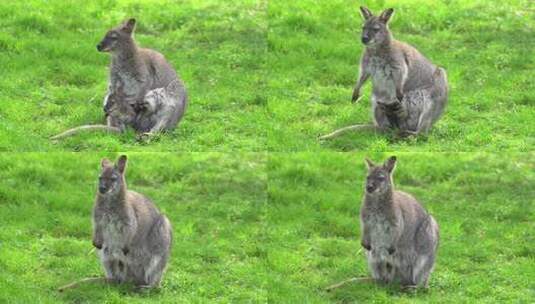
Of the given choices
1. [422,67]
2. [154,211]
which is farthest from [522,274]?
[154,211]

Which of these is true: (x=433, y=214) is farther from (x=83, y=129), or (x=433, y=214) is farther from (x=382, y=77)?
(x=83, y=129)

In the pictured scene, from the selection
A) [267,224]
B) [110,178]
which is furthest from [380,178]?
[267,224]

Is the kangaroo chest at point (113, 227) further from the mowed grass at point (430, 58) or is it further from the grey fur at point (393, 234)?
the mowed grass at point (430, 58)

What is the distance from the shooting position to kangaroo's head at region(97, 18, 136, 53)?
20.7m

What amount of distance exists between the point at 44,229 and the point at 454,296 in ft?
21.1

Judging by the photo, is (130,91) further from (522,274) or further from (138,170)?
(522,274)

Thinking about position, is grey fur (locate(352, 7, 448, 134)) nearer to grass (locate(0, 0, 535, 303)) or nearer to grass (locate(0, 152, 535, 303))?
grass (locate(0, 0, 535, 303))

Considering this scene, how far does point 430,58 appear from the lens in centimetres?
2512

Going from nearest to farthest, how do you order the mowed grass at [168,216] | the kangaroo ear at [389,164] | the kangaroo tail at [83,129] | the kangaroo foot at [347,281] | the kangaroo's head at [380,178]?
the kangaroo's head at [380,178] → the kangaroo ear at [389,164] → the kangaroo foot at [347,281] → the mowed grass at [168,216] → the kangaroo tail at [83,129]

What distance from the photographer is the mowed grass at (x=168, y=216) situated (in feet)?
63.7

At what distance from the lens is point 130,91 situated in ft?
68.2

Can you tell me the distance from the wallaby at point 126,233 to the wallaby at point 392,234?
2.66 metres

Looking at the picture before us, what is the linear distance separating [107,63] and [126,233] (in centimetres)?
665

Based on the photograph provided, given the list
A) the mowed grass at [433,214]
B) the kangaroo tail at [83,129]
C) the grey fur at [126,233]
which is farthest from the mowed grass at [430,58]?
the grey fur at [126,233]
